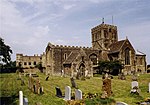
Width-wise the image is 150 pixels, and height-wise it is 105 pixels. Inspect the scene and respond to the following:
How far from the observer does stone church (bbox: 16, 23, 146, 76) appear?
1805 inches

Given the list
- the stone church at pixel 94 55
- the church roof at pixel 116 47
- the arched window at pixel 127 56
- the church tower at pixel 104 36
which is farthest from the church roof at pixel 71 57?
the church tower at pixel 104 36

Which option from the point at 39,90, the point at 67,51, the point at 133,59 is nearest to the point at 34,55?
the point at 67,51

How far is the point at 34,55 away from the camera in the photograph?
282 ft

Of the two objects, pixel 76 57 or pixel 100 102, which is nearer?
pixel 100 102

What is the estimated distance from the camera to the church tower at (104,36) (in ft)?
207

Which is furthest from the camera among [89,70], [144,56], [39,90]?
[144,56]

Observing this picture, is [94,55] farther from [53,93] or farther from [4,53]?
[53,93]

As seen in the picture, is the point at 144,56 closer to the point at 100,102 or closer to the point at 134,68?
the point at 134,68

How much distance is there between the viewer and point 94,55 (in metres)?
55.6

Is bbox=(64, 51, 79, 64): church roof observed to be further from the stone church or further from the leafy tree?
the leafy tree

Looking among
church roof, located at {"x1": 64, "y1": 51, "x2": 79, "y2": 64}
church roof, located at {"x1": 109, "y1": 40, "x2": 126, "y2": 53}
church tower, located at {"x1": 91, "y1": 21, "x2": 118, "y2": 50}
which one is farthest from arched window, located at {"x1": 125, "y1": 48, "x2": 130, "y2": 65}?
church roof, located at {"x1": 64, "y1": 51, "x2": 79, "y2": 64}

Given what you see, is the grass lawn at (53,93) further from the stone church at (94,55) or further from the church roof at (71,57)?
the church roof at (71,57)

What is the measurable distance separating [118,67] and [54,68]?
1416 centimetres

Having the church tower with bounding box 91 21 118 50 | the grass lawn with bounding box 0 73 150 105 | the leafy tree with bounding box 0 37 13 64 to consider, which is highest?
the church tower with bounding box 91 21 118 50
